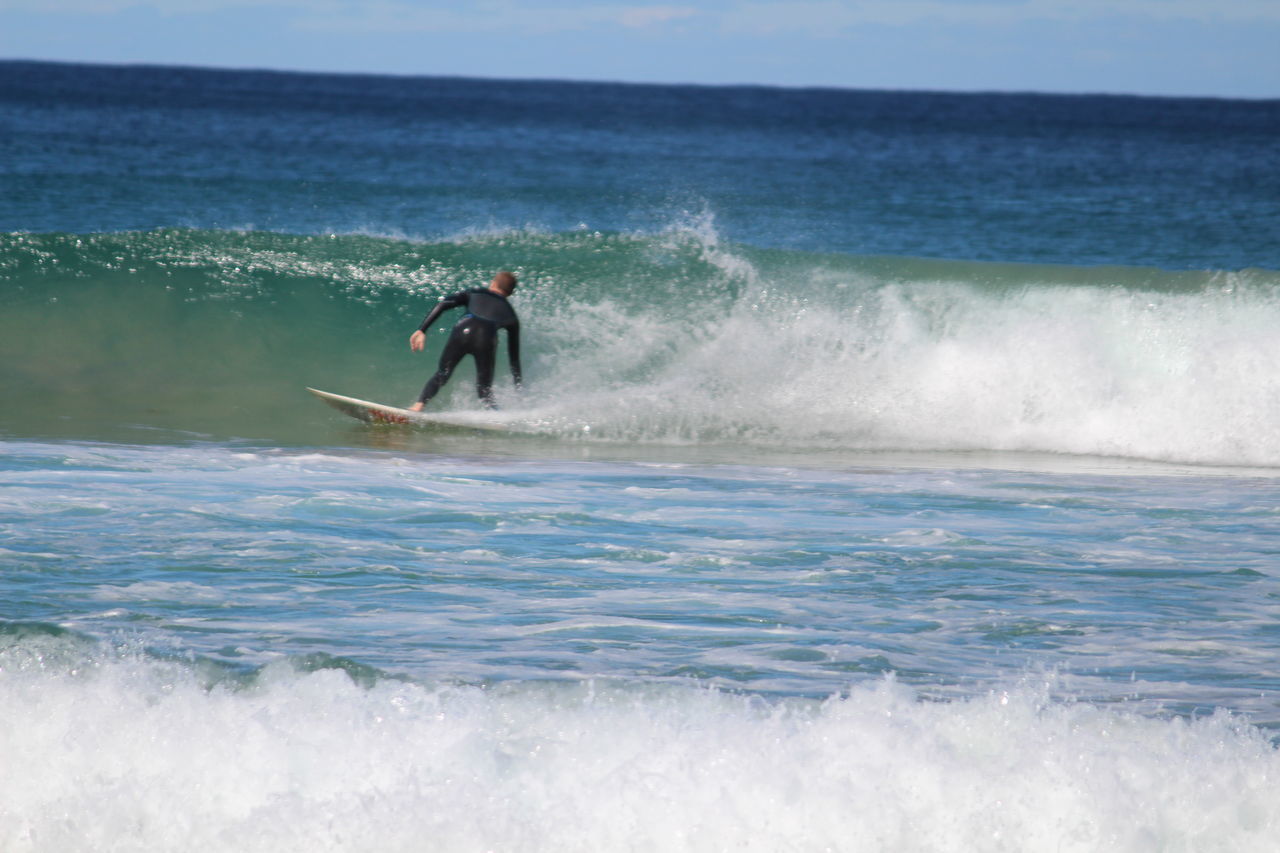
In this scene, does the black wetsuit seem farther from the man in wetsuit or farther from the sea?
the sea

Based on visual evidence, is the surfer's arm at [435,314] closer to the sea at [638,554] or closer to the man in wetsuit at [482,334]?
the man in wetsuit at [482,334]

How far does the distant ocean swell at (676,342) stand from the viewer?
37.1ft

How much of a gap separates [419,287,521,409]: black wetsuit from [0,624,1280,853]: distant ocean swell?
6.89 meters

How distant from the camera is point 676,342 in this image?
1330cm

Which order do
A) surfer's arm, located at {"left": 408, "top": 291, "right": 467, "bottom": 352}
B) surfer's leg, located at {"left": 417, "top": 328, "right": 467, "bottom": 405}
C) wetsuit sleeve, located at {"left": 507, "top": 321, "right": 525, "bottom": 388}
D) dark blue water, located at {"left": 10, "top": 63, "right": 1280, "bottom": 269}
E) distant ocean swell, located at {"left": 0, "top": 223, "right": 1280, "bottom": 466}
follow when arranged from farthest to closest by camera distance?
dark blue water, located at {"left": 10, "top": 63, "right": 1280, "bottom": 269}
distant ocean swell, located at {"left": 0, "top": 223, "right": 1280, "bottom": 466}
wetsuit sleeve, located at {"left": 507, "top": 321, "right": 525, "bottom": 388}
surfer's leg, located at {"left": 417, "top": 328, "right": 467, "bottom": 405}
surfer's arm, located at {"left": 408, "top": 291, "right": 467, "bottom": 352}

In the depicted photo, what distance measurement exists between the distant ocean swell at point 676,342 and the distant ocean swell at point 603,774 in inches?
257

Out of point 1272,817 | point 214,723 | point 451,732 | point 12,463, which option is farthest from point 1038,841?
point 12,463

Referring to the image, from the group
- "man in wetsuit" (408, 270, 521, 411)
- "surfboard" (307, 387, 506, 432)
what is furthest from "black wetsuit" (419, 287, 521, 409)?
"surfboard" (307, 387, 506, 432)

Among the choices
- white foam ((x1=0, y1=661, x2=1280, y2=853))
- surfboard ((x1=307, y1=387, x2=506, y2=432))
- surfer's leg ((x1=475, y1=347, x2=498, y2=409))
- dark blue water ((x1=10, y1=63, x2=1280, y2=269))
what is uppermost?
dark blue water ((x1=10, y1=63, x2=1280, y2=269))

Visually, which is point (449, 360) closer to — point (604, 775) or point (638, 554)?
point (638, 554)

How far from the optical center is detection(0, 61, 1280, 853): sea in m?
3.85

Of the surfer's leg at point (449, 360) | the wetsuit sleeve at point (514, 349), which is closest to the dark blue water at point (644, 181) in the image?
the wetsuit sleeve at point (514, 349)

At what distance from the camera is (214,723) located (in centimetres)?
407

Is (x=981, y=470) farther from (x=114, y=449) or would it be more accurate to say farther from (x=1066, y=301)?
(x=114, y=449)
